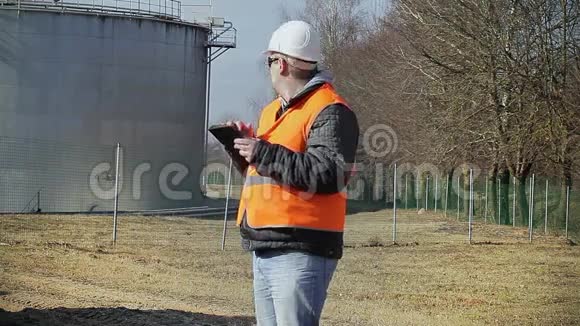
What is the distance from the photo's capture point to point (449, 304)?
1116 cm

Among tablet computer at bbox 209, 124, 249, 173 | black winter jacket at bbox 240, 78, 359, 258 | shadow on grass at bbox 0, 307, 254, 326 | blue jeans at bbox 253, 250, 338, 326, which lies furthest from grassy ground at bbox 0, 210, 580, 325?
black winter jacket at bbox 240, 78, 359, 258

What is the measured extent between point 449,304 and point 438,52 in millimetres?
16882

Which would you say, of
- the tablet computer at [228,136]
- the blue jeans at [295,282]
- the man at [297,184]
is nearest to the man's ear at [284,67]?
the man at [297,184]

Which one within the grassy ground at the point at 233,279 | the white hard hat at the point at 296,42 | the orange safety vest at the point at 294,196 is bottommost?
the grassy ground at the point at 233,279

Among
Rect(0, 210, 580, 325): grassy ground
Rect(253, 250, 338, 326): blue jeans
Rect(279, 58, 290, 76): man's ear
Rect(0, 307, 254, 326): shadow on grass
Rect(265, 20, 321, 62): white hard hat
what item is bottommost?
Rect(0, 210, 580, 325): grassy ground

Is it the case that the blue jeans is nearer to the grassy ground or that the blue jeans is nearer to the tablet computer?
the tablet computer

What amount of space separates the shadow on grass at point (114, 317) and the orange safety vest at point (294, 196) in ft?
14.6

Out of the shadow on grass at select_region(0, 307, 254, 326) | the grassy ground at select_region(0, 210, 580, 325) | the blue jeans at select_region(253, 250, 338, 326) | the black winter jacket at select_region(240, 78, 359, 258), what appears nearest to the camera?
the black winter jacket at select_region(240, 78, 359, 258)

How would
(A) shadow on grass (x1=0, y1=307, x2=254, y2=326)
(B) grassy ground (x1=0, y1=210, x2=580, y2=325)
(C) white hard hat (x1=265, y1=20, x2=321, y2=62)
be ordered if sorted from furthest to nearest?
(B) grassy ground (x1=0, y1=210, x2=580, y2=325), (A) shadow on grass (x1=0, y1=307, x2=254, y2=326), (C) white hard hat (x1=265, y1=20, x2=321, y2=62)

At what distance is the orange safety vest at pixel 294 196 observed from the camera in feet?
12.1

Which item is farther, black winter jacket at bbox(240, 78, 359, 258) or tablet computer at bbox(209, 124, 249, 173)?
tablet computer at bbox(209, 124, 249, 173)

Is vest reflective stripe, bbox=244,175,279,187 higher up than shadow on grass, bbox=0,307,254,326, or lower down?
higher up

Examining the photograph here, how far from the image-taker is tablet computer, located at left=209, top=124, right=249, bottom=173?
3885 mm

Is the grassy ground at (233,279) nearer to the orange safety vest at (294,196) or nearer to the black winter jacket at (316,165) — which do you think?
the orange safety vest at (294,196)
